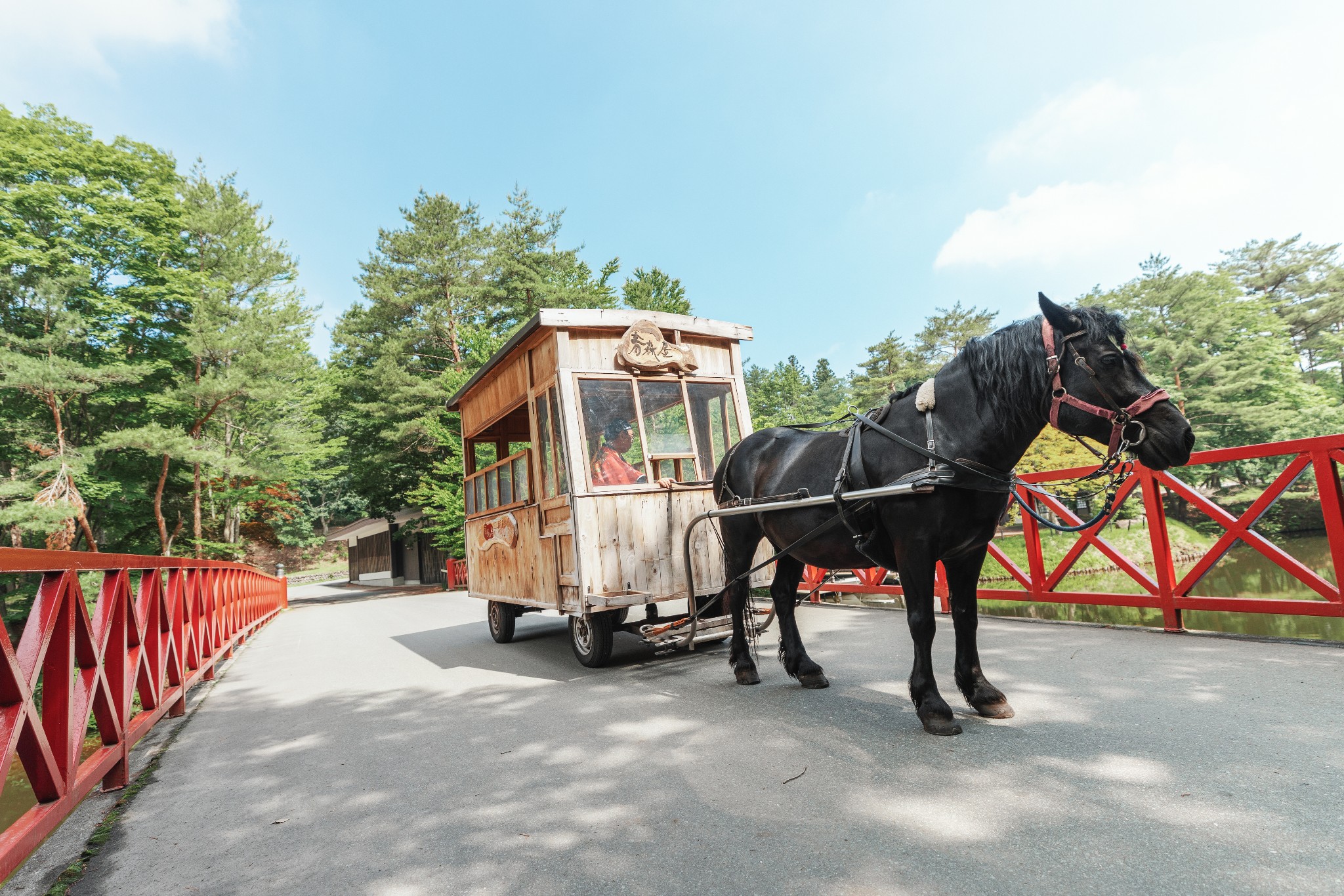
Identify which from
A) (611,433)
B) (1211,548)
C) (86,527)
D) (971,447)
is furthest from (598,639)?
(86,527)

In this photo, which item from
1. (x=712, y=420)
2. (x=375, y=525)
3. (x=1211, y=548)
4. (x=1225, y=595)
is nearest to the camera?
(x=1211, y=548)

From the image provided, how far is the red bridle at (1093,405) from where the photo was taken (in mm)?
2529

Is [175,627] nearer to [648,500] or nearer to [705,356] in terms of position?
[648,500]

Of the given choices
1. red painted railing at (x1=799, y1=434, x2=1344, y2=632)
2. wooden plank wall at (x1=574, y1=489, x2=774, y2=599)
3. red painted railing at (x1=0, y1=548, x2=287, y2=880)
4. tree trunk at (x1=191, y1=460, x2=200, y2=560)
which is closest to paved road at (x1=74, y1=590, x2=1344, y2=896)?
red painted railing at (x1=0, y1=548, x2=287, y2=880)

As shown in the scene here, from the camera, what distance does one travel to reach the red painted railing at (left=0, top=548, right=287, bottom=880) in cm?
192

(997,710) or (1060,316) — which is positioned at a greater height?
(1060,316)

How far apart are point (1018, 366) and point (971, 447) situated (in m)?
0.41

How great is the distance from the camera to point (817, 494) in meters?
3.65

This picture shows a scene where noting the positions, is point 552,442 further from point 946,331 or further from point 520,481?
point 946,331

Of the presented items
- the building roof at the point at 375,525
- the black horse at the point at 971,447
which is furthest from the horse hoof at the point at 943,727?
the building roof at the point at 375,525

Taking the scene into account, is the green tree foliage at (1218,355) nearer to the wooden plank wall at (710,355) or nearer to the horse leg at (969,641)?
the wooden plank wall at (710,355)

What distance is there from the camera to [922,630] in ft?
9.77

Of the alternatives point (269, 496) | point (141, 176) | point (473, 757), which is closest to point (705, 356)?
point (473, 757)

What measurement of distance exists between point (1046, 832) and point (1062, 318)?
6.37 ft
